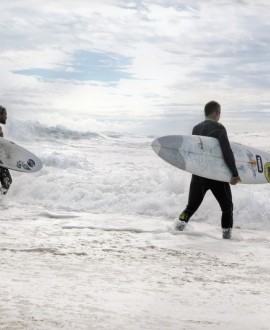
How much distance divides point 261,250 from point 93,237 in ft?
5.91

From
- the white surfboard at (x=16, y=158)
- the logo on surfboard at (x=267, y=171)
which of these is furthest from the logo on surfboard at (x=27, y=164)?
the logo on surfboard at (x=267, y=171)

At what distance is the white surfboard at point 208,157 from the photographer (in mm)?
6180

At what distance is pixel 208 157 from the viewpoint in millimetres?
6367

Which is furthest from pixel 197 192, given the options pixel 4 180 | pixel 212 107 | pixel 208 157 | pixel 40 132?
pixel 40 132

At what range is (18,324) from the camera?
8.69 ft

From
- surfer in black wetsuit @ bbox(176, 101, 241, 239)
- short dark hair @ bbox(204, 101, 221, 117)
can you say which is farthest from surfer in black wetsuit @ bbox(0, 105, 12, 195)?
short dark hair @ bbox(204, 101, 221, 117)

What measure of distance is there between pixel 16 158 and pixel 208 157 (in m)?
4.21

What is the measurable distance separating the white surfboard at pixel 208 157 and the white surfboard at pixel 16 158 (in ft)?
11.2

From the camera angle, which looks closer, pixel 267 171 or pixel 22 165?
pixel 267 171

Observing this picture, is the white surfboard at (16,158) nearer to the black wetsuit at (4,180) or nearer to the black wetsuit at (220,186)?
the black wetsuit at (4,180)

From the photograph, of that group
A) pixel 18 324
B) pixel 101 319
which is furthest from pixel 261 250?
pixel 18 324

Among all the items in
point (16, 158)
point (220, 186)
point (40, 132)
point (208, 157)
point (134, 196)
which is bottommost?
point (40, 132)

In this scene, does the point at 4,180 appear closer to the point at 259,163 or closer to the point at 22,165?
the point at 22,165

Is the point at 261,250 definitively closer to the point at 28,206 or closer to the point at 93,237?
the point at 93,237
